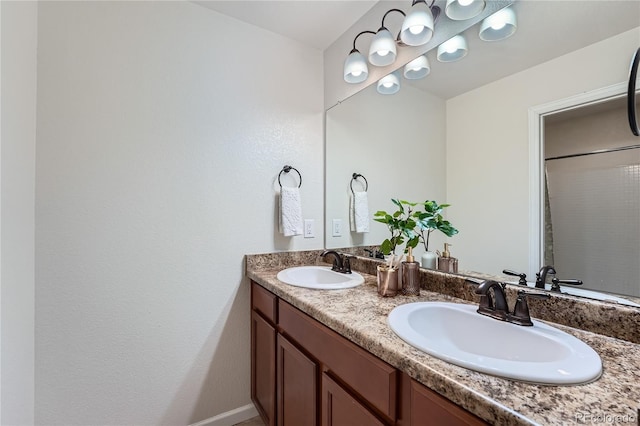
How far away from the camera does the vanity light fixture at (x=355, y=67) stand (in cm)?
161

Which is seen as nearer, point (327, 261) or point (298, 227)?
point (298, 227)

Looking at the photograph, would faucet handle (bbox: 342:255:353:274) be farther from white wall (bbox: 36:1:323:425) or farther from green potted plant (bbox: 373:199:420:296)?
white wall (bbox: 36:1:323:425)

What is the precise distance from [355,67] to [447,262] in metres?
1.19

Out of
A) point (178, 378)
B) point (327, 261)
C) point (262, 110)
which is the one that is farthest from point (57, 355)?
point (262, 110)

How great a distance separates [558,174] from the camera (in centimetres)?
91

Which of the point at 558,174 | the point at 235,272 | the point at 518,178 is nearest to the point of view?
the point at 558,174

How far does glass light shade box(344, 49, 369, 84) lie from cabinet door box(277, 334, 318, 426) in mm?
1468

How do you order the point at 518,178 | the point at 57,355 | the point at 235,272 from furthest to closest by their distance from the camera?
the point at 235,272
the point at 57,355
the point at 518,178

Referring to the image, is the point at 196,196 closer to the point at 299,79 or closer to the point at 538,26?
the point at 299,79

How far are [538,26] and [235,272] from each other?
1721 millimetres

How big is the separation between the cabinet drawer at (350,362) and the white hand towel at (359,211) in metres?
0.77

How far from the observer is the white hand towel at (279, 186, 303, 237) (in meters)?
1.68

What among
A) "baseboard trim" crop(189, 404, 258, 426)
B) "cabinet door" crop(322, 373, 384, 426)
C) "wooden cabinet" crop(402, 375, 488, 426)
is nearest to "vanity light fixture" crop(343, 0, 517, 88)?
"wooden cabinet" crop(402, 375, 488, 426)

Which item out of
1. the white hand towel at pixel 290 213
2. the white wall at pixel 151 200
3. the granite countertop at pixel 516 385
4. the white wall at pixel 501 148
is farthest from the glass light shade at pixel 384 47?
the granite countertop at pixel 516 385
